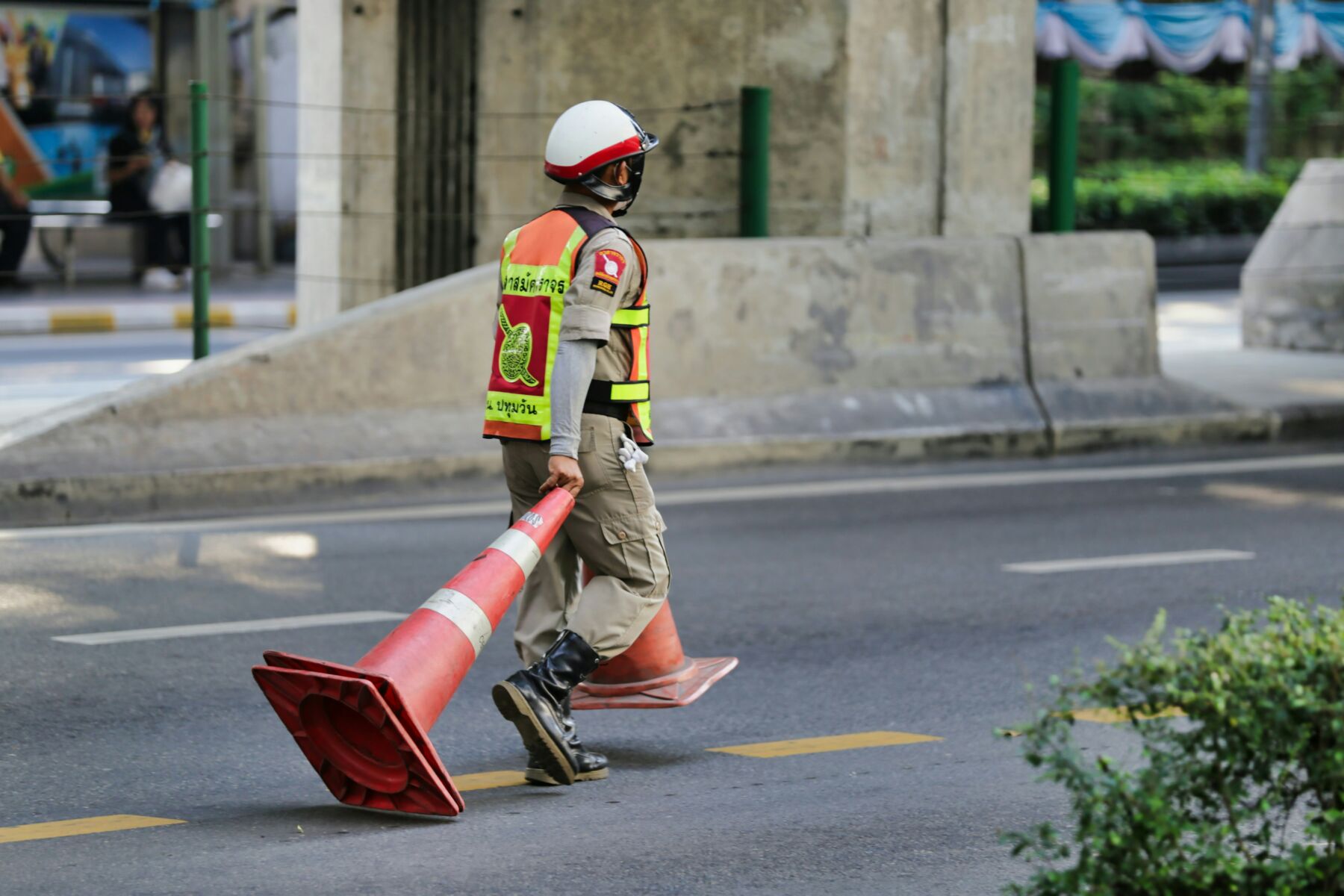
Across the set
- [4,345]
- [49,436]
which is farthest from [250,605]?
[4,345]

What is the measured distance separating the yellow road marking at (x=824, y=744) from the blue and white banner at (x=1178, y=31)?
26.3 meters

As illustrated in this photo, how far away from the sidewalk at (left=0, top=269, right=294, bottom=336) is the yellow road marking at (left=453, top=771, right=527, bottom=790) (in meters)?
12.9

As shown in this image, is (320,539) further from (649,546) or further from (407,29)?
(407,29)

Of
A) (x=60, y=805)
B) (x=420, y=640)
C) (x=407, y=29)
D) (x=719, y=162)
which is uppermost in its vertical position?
(x=407, y=29)

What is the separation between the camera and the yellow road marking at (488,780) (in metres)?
5.50

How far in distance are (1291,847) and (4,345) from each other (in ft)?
53.4

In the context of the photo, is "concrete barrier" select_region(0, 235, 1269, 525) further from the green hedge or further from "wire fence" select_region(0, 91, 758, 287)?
the green hedge

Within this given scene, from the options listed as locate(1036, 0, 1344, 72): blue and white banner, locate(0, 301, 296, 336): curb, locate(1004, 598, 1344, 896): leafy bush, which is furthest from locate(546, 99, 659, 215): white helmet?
locate(1036, 0, 1344, 72): blue and white banner

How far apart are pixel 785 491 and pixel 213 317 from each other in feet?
36.4

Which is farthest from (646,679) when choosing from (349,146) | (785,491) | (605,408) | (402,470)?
(349,146)

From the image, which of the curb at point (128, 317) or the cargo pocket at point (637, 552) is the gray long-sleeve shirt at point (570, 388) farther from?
the curb at point (128, 317)

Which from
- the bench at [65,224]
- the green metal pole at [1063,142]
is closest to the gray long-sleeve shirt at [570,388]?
the green metal pole at [1063,142]

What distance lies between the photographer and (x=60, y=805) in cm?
522

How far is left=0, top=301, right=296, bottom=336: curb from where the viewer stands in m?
19.8
